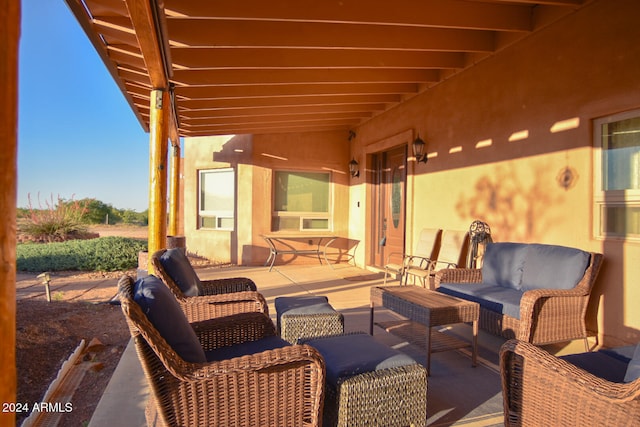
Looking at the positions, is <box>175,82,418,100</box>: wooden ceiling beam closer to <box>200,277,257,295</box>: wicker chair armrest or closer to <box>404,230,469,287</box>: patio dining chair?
<box>404,230,469,287</box>: patio dining chair

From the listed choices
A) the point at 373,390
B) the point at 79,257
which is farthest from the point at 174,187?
the point at 373,390

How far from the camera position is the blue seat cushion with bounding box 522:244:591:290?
309cm

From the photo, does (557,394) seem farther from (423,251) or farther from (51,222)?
(51,222)

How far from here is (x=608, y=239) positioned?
326cm

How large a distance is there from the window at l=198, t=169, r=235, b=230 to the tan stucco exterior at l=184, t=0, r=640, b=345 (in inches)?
130

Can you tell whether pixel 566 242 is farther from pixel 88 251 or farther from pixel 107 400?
pixel 88 251

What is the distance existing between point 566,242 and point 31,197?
36.0ft

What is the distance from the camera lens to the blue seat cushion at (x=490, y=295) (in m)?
3.11

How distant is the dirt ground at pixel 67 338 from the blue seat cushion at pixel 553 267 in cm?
342

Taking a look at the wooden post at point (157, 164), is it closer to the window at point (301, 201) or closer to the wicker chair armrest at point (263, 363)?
the wicker chair armrest at point (263, 363)

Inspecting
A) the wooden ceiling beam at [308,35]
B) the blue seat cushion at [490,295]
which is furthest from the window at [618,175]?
the wooden ceiling beam at [308,35]

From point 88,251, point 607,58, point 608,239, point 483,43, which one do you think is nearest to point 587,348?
point 608,239

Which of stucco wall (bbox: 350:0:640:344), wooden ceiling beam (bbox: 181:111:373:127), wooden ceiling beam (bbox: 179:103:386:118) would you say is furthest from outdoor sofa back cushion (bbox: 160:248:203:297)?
wooden ceiling beam (bbox: 181:111:373:127)

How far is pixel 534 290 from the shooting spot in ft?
9.57
